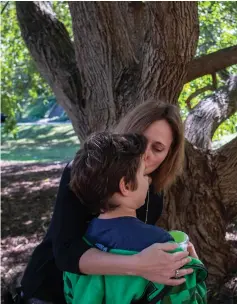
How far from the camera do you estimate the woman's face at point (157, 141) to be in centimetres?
199

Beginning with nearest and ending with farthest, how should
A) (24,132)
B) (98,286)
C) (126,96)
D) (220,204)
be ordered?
(98,286)
(126,96)
(220,204)
(24,132)

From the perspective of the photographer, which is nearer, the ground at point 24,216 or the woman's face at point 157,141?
the woman's face at point 157,141

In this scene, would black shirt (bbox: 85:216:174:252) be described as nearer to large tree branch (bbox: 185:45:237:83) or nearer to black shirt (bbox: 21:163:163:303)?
black shirt (bbox: 21:163:163:303)

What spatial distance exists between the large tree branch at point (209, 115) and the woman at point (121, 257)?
2.05 metres

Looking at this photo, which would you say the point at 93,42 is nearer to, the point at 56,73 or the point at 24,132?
the point at 56,73

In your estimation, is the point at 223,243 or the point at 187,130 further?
the point at 187,130

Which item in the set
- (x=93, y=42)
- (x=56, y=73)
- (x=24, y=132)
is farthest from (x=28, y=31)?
(x=24, y=132)

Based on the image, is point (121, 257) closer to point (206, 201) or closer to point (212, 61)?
point (206, 201)

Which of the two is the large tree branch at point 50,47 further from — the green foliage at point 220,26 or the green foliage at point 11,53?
the green foliage at point 11,53

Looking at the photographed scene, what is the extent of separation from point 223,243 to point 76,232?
248 cm

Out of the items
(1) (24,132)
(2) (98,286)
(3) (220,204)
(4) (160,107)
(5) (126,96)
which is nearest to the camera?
(2) (98,286)

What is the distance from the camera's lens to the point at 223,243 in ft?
12.8

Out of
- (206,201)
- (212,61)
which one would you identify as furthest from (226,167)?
(212,61)

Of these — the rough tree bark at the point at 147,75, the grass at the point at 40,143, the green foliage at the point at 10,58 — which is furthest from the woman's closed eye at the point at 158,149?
the grass at the point at 40,143
